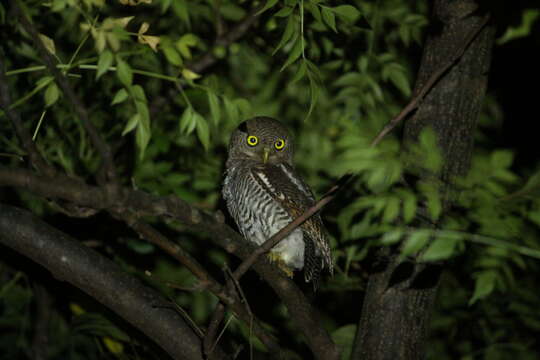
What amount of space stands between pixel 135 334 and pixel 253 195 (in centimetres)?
122

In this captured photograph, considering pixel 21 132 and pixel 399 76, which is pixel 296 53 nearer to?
pixel 21 132

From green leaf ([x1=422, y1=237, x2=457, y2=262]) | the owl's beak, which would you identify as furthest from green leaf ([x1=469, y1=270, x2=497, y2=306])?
the owl's beak

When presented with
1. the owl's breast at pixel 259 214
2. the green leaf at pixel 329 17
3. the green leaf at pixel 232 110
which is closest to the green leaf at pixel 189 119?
the green leaf at pixel 232 110

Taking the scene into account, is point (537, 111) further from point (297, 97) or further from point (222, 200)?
point (222, 200)

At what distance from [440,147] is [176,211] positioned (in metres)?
1.56

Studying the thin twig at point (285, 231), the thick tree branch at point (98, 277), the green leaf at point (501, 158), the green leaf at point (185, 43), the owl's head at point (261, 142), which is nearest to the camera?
the green leaf at point (501, 158)

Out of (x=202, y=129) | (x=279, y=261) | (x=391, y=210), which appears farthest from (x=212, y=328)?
(x=279, y=261)

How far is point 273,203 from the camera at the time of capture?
3605mm

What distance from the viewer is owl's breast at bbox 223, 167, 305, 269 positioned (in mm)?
3621

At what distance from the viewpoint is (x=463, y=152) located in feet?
9.13

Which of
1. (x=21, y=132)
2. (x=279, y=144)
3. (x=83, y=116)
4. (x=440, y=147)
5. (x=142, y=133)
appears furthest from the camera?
(x=279, y=144)

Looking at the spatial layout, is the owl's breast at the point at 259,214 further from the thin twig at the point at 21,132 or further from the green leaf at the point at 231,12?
the thin twig at the point at 21,132

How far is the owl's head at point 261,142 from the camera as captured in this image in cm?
434

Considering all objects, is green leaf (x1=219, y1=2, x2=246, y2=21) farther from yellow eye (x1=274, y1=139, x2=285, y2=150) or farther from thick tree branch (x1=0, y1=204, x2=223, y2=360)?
thick tree branch (x1=0, y1=204, x2=223, y2=360)
